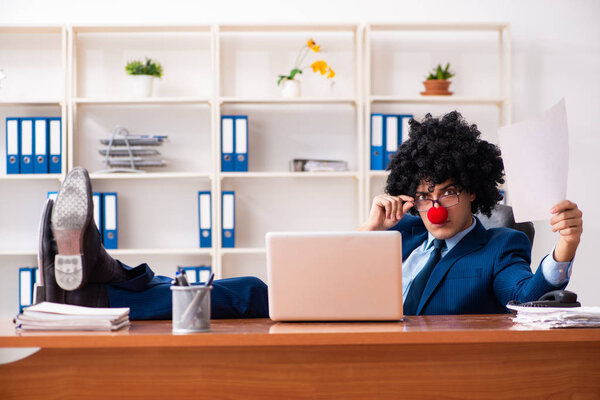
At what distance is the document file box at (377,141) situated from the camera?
3.50 m

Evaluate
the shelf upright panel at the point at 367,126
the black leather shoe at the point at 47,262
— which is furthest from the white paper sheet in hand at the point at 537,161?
the shelf upright panel at the point at 367,126

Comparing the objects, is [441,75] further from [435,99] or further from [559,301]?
[559,301]

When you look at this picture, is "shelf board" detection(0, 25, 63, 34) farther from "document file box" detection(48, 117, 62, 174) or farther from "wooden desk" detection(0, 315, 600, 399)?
"wooden desk" detection(0, 315, 600, 399)

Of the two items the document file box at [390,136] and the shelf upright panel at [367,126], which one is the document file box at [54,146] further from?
the document file box at [390,136]

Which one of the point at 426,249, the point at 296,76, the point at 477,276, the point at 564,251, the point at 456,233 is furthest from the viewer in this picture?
the point at 296,76

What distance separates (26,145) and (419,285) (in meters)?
2.48

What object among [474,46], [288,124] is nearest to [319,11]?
[288,124]

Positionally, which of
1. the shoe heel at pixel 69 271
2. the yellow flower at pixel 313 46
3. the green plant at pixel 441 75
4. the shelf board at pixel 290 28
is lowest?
the shoe heel at pixel 69 271

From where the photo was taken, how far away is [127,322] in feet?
4.39

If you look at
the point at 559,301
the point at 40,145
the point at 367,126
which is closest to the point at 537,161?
the point at 559,301

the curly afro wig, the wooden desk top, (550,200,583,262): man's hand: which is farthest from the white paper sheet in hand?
the curly afro wig

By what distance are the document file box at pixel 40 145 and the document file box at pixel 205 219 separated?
0.82 metres

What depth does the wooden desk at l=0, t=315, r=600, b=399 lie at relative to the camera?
1198mm

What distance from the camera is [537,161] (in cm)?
135
